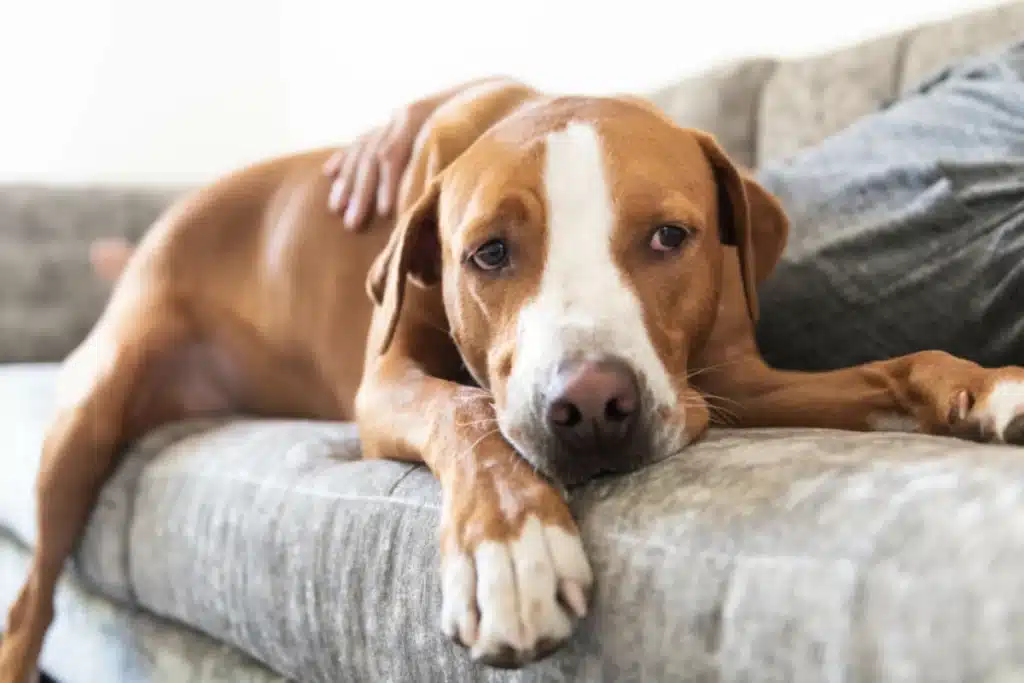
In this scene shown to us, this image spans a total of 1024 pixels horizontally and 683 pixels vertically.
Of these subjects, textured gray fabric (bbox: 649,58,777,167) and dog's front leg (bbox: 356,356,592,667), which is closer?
dog's front leg (bbox: 356,356,592,667)

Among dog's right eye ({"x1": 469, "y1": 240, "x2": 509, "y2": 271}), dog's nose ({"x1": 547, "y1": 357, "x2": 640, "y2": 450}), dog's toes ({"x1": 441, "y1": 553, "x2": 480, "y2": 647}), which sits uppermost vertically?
dog's right eye ({"x1": 469, "y1": 240, "x2": 509, "y2": 271})

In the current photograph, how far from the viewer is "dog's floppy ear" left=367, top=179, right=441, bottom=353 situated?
4.94ft

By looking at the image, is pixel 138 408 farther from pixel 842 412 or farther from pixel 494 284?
pixel 842 412

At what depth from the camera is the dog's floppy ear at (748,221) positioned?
148 centimetres

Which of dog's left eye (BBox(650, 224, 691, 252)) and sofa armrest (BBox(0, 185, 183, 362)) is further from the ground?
dog's left eye (BBox(650, 224, 691, 252))

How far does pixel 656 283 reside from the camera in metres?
1.28

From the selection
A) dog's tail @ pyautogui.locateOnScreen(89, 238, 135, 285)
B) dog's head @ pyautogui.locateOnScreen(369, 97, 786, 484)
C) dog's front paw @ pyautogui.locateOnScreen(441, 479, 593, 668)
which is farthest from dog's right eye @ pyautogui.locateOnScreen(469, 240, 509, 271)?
dog's tail @ pyautogui.locateOnScreen(89, 238, 135, 285)

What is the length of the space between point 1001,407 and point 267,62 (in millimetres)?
5045

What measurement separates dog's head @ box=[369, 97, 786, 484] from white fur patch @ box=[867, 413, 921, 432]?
0.82 feet

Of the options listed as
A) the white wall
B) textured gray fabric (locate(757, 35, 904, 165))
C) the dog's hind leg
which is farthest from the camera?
the white wall

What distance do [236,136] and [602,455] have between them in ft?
15.6

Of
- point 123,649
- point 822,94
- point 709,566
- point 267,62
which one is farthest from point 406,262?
point 267,62

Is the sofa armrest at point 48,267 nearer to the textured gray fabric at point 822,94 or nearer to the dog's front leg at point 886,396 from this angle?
the textured gray fabric at point 822,94

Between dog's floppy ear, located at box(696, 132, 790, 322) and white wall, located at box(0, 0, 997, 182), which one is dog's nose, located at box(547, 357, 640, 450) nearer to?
dog's floppy ear, located at box(696, 132, 790, 322)
